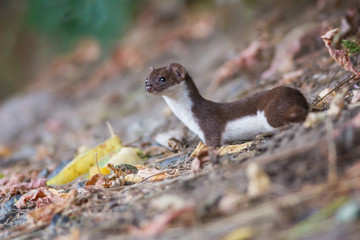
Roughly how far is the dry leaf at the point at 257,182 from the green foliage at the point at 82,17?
471 cm

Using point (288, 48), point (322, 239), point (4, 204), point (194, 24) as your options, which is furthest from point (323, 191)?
point (194, 24)

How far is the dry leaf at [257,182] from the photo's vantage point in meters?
2.11

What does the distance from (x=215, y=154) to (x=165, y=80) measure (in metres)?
1.29

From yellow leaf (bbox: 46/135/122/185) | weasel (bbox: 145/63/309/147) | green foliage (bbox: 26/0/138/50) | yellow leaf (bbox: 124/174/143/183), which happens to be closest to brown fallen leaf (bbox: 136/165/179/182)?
yellow leaf (bbox: 124/174/143/183)

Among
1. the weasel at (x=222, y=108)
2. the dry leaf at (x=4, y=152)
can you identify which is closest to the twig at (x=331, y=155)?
the weasel at (x=222, y=108)

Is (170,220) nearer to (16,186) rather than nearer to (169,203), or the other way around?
(169,203)

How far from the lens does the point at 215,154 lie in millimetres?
2840

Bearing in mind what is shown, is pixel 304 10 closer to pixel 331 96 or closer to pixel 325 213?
pixel 331 96

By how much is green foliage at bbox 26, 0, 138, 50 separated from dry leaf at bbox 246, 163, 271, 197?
471 cm

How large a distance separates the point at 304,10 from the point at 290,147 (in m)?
5.38

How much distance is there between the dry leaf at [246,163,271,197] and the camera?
2.11m

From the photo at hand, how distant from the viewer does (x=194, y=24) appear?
1197 centimetres

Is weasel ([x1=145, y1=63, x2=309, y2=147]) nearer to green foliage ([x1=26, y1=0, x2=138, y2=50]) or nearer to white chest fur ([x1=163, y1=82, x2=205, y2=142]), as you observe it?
white chest fur ([x1=163, y1=82, x2=205, y2=142])

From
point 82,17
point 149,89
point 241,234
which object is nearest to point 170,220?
point 241,234
